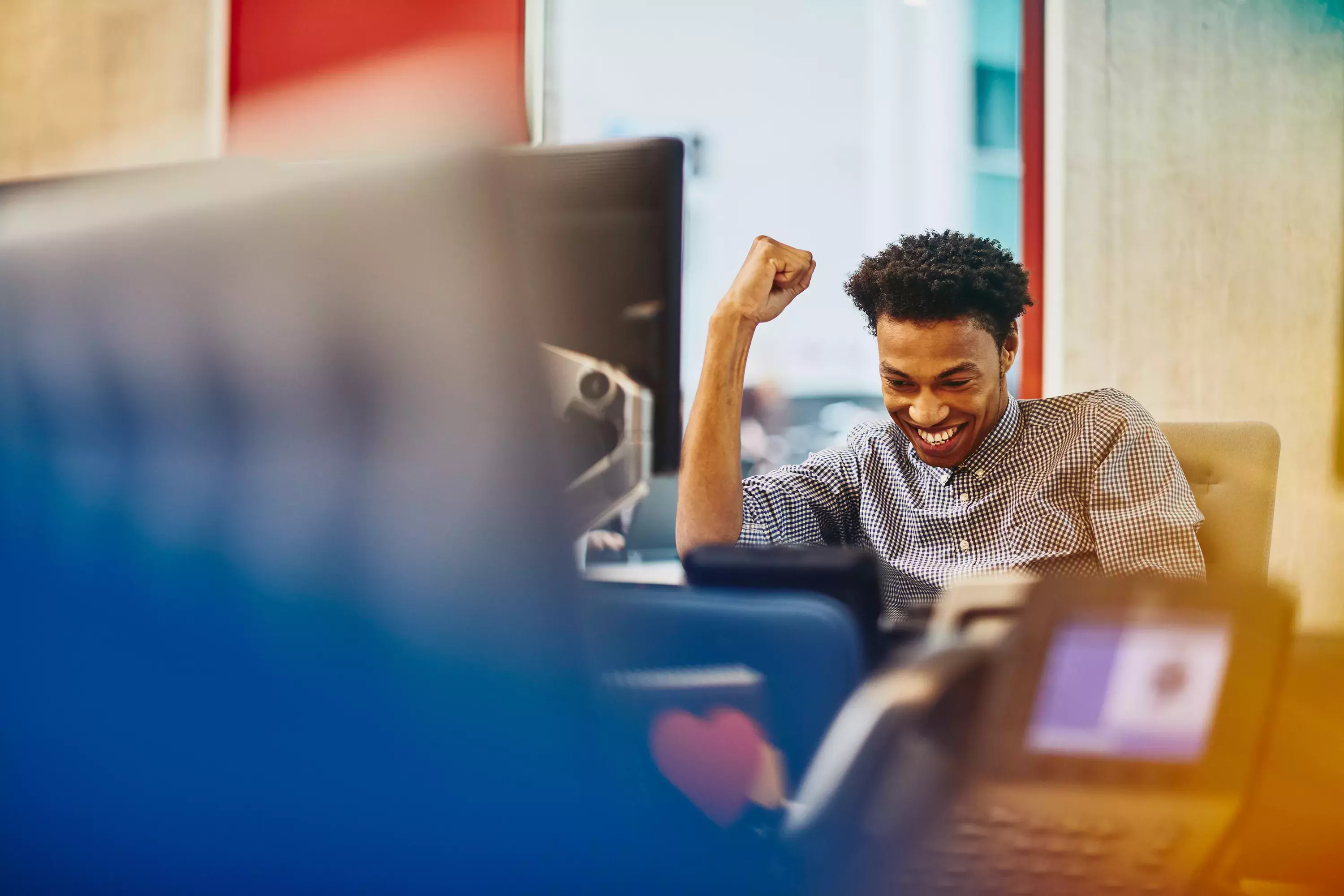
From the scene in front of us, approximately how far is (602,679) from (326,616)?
4.6 inches

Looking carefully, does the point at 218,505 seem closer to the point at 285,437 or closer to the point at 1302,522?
the point at 285,437

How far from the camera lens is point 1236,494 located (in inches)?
58.1

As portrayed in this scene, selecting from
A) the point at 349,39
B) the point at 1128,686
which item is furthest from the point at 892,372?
the point at 349,39

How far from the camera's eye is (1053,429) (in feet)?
5.09

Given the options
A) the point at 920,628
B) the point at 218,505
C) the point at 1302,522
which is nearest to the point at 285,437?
the point at 218,505

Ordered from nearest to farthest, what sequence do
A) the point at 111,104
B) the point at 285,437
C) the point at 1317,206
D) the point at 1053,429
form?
1. the point at 285,437
2. the point at 1053,429
3. the point at 1317,206
4. the point at 111,104

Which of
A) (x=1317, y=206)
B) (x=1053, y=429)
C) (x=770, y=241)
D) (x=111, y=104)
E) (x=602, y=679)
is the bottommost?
(x=602, y=679)

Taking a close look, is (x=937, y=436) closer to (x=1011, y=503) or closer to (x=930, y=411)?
(x=930, y=411)

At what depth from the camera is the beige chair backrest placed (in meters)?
1.46

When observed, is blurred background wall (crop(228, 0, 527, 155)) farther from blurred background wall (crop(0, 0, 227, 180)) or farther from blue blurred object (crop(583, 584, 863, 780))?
blue blurred object (crop(583, 584, 863, 780))

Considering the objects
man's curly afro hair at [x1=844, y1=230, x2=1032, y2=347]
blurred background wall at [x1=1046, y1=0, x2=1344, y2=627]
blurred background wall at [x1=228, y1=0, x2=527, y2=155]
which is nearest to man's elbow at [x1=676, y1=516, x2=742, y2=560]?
man's curly afro hair at [x1=844, y1=230, x2=1032, y2=347]

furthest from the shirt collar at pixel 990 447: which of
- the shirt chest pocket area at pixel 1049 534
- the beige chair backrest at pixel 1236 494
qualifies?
the beige chair backrest at pixel 1236 494

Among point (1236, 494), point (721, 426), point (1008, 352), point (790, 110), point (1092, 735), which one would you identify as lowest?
point (1092, 735)

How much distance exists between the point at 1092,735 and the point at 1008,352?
45.8 inches
